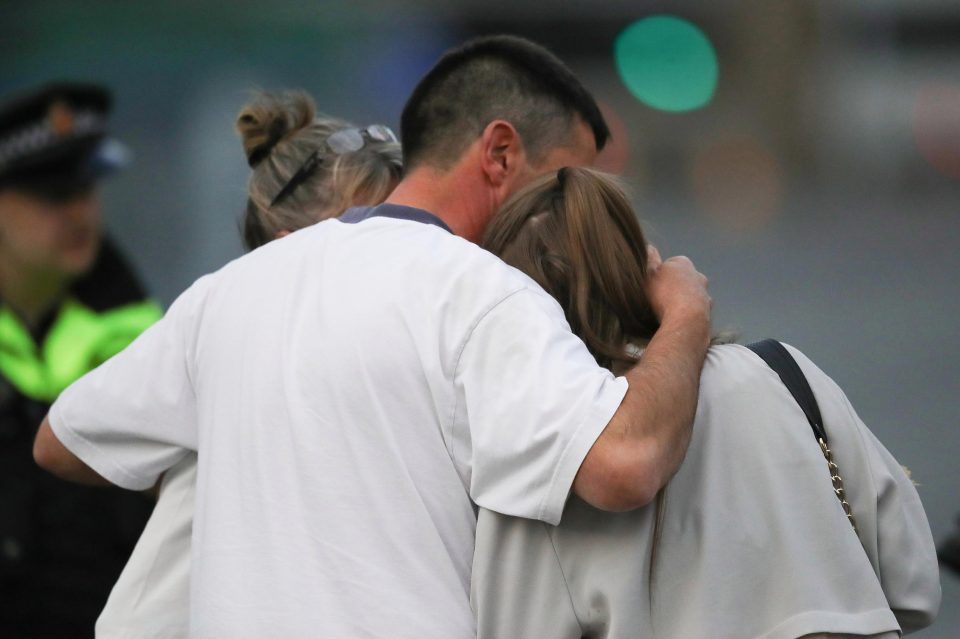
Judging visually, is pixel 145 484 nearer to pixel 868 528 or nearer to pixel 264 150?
pixel 264 150

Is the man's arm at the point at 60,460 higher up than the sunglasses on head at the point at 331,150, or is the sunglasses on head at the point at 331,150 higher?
the sunglasses on head at the point at 331,150

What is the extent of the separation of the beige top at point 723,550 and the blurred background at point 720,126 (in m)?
4.43

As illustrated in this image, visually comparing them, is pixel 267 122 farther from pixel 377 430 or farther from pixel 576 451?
pixel 576 451

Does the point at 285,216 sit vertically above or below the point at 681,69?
above

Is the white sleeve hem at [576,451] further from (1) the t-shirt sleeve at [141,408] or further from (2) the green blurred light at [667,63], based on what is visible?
(2) the green blurred light at [667,63]

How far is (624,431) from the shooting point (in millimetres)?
1940

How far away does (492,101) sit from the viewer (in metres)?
2.78

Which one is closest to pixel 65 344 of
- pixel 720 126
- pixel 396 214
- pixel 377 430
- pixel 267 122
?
pixel 267 122

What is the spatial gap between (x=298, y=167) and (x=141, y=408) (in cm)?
78

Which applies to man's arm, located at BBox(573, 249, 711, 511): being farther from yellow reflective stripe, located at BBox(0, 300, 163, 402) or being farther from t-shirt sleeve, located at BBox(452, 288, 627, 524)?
yellow reflective stripe, located at BBox(0, 300, 163, 402)

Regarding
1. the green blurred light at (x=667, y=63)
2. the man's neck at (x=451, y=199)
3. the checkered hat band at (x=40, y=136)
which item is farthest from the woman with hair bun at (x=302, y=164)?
the green blurred light at (x=667, y=63)

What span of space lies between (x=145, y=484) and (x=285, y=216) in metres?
0.75

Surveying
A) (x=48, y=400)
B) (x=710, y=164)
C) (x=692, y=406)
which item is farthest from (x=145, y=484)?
(x=710, y=164)

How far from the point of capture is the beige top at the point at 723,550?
200 cm
